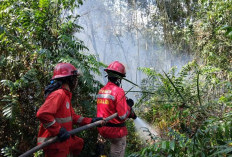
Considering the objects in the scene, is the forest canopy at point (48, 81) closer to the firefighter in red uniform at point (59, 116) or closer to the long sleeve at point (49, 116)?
the firefighter in red uniform at point (59, 116)

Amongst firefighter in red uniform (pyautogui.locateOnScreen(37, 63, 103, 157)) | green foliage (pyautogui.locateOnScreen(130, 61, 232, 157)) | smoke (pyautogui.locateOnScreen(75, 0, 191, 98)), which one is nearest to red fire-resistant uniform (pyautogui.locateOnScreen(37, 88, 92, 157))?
firefighter in red uniform (pyautogui.locateOnScreen(37, 63, 103, 157))

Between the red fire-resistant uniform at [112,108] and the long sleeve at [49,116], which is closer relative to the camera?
the long sleeve at [49,116]

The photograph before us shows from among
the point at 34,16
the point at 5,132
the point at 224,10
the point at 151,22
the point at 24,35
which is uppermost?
the point at 151,22

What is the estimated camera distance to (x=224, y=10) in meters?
5.07

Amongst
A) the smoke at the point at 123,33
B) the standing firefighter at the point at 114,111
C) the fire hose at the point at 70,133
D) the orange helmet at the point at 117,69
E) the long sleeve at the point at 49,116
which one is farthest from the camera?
the smoke at the point at 123,33

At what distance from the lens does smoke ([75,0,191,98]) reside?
16297 millimetres

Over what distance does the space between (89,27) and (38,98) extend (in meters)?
16.0

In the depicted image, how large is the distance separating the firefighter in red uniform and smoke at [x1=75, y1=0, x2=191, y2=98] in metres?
12.5

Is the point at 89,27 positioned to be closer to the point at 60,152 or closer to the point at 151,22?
the point at 151,22

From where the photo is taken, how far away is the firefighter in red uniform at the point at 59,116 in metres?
2.13

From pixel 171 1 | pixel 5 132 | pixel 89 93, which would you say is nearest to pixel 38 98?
pixel 5 132

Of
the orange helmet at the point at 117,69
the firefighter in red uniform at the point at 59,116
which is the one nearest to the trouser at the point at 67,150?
the firefighter in red uniform at the point at 59,116

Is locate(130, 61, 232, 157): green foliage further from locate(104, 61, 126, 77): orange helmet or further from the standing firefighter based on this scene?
locate(104, 61, 126, 77): orange helmet

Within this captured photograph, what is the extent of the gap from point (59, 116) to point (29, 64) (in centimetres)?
159
